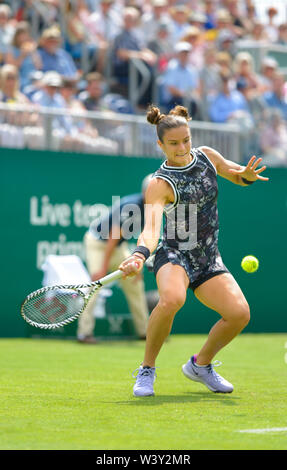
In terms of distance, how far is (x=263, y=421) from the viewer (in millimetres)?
5301

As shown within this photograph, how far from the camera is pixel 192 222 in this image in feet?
21.4

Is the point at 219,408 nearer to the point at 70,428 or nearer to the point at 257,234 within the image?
the point at 70,428

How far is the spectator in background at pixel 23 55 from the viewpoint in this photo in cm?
1308

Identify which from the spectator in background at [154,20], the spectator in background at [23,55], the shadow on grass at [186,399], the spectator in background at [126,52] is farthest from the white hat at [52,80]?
the shadow on grass at [186,399]

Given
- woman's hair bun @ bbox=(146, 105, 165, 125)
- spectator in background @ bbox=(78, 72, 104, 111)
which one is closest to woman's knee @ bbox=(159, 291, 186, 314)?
woman's hair bun @ bbox=(146, 105, 165, 125)

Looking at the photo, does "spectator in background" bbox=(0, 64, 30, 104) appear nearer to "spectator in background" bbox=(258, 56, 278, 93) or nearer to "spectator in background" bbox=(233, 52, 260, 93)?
"spectator in background" bbox=(233, 52, 260, 93)

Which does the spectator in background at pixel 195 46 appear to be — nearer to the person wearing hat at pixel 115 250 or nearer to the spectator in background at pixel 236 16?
the spectator in background at pixel 236 16

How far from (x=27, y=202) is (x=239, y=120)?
12.9ft

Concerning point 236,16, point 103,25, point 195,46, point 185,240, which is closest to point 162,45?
point 195,46

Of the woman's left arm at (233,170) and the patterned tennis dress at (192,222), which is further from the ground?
the woman's left arm at (233,170)

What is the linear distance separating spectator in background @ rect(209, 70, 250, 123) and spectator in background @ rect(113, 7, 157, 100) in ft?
3.88

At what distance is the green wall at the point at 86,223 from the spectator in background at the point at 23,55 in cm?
161

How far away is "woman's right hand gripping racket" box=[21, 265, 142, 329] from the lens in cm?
607

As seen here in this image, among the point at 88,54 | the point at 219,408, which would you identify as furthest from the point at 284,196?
the point at 219,408
